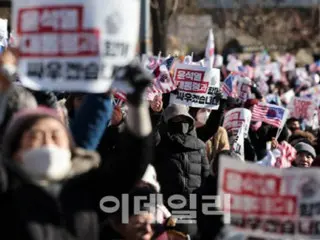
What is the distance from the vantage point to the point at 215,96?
10297 mm

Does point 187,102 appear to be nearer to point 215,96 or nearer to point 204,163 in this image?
point 215,96

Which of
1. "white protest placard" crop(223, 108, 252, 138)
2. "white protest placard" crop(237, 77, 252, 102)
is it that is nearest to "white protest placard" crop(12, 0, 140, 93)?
"white protest placard" crop(223, 108, 252, 138)

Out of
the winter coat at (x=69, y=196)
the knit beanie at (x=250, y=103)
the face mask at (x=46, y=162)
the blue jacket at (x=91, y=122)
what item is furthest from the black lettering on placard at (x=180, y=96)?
the face mask at (x=46, y=162)

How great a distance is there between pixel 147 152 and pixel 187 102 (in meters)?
5.21

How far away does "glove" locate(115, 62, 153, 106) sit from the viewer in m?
4.87

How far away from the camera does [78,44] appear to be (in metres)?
5.24

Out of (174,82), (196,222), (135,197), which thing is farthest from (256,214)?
(174,82)

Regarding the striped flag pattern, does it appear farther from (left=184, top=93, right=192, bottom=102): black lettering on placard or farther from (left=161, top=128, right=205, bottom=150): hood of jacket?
(left=161, top=128, right=205, bottom=150): hood of jacket

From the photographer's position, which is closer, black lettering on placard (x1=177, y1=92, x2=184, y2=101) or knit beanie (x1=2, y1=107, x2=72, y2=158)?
knit beanie (x1=2, y1=107, x2=72, y2=158)

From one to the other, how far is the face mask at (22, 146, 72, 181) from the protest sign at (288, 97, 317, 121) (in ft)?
37.7

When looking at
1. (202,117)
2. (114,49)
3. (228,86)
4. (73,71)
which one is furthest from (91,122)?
(228,86)

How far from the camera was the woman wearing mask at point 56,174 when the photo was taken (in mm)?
4684

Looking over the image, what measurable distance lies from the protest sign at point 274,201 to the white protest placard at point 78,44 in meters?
0.66

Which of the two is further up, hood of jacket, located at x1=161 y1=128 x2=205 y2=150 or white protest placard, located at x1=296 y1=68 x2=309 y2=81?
hood of jacket, located at x1=161 y1=128 x2=205 y2=150
